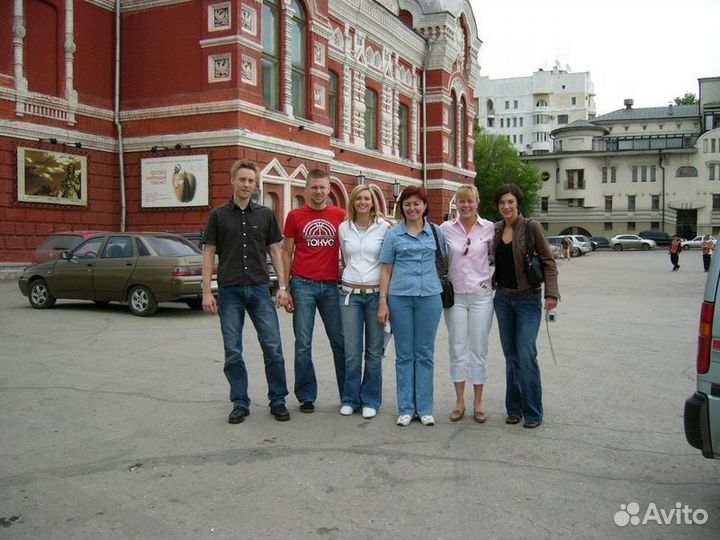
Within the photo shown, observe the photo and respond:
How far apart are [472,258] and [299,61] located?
2116 cm

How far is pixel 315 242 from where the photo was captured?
246 inches

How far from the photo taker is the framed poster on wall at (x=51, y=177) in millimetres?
21156

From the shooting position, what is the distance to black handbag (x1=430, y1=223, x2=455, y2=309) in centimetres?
599

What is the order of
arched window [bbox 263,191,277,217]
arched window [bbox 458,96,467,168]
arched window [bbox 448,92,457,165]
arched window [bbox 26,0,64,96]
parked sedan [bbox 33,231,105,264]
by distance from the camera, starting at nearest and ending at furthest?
parked sedan [bbox 33,231,105,264] → arched window [bbox 26,0,64,96] → arched window [bbox 263,191,277,217] → arched window [bbox 448,92,457,165] → arched window [bbox 458,96,467,168]

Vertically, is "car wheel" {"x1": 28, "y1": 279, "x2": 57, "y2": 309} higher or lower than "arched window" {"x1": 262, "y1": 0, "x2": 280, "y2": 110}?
lower

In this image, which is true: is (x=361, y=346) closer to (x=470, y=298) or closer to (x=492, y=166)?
(x=470, y=298)

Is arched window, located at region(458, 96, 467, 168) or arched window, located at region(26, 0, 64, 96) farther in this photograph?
arched window, located at region(458, 96, 467, 168)

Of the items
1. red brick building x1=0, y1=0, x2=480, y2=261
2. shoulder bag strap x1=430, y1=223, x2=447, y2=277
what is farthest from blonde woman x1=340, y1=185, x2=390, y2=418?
red brick building x1=0, y1=0, x2=480, y2=261

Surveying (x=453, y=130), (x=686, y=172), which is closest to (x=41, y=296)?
(x=453, y=130)

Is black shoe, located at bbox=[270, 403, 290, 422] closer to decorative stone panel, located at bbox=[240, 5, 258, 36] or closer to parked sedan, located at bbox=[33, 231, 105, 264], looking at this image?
parked sedan, located at bbox=[33, 231, 105, 264]

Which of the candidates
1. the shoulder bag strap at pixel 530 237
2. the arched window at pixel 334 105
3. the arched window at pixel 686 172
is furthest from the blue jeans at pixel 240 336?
the arched window at pixel 686 172

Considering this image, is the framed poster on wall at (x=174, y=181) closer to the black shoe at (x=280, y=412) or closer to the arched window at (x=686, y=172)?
the black shoe at (x=280, y=412)

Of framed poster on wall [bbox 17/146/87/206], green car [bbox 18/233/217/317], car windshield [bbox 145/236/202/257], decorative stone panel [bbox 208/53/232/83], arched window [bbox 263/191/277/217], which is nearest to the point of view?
green car [bbox 18/233/217/317]

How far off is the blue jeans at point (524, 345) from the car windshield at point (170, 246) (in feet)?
29.0
